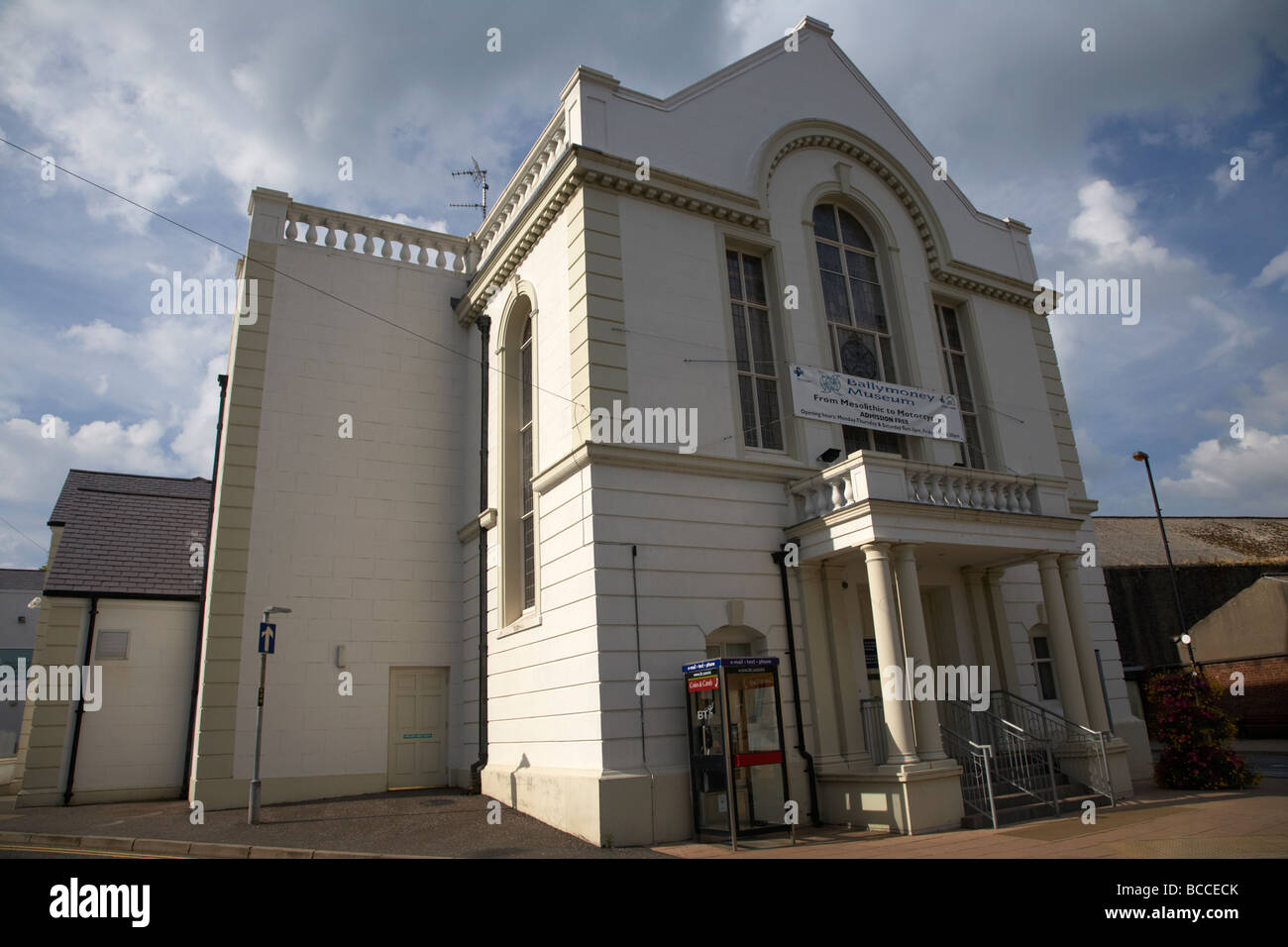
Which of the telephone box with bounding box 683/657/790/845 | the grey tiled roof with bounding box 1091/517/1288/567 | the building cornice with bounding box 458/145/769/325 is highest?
the building cornice with bounding box 458/145/769/325

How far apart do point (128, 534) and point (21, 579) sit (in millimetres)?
39576

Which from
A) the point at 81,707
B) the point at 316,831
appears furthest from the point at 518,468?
the point at 81,707

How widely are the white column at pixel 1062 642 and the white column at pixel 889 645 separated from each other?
3773mm

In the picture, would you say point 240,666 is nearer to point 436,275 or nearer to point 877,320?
point 436,275

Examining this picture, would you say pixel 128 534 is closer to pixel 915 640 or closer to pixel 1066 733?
pixel 915 640

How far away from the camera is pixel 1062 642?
13766mm

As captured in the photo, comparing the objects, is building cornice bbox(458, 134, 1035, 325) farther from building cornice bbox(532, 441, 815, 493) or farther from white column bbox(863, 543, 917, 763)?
white column bbox(863, 543, 917, 763)

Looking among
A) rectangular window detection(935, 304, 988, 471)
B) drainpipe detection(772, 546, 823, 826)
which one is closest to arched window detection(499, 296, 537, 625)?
drainpipe detection(772, 546, 823, 826)

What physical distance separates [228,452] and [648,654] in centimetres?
967

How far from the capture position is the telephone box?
10.7 m

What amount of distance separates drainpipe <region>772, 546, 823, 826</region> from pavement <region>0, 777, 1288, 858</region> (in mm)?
441

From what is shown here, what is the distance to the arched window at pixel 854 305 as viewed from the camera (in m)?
15.9

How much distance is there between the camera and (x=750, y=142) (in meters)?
15.8

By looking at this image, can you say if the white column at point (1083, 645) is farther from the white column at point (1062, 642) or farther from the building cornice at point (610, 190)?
the building cornice at point (610, 190)
